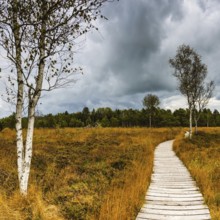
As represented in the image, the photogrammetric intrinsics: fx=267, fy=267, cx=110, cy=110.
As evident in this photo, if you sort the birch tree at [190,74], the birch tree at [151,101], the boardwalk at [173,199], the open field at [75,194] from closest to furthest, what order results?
the open field at [75,194], the boardwalk at [173,199], the birch tree at [190,74], the birch tree at [151,101]

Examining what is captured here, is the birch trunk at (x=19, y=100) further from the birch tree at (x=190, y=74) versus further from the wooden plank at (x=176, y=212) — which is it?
the birch tree at (x=190, y=74)

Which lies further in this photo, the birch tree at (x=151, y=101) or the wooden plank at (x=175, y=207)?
the birch tree at (x=151, y=101)

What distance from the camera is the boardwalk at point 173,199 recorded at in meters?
5.89

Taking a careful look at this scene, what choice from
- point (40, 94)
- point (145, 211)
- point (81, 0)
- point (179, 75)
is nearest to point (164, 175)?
point (145, 211)

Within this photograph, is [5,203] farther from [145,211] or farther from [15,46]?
[15,46]

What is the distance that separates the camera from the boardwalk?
19.3ft

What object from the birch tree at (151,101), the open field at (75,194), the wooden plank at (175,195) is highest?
the birch tree at (151,101)

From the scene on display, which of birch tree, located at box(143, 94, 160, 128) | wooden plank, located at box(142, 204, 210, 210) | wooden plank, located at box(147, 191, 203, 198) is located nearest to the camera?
wooden plank, located at box(142, 204, 210, 210)

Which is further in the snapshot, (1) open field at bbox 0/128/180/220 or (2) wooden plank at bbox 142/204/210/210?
(2) wooden plank at bbox 142/204/210/210

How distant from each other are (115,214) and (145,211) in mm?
1202

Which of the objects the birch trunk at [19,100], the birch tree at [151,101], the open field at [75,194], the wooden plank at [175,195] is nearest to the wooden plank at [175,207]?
the open field at [75,194]

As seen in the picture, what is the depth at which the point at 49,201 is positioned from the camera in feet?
20.4

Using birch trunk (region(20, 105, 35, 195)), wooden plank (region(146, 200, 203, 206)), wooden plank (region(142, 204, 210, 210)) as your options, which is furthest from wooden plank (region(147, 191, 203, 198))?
birch trunk (region(20, 105, 35, 195))

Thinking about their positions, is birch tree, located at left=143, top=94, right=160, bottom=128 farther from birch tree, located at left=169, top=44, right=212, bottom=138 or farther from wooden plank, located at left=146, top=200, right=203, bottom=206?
wooden plank, located at left=146, top=200, right=203, bottom=206
